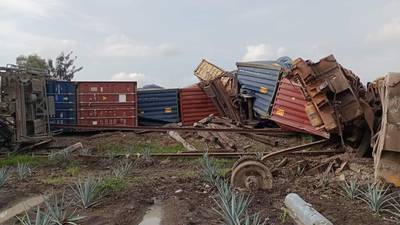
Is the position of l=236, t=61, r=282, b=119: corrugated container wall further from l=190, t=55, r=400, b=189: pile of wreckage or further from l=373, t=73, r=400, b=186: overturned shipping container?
l=373, t=73, r=400, b=186: overturned shipping container

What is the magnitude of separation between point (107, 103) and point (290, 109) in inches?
315

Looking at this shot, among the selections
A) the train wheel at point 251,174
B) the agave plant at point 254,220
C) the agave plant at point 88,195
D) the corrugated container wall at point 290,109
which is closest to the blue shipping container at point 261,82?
the corrugated container wall at point 290,109

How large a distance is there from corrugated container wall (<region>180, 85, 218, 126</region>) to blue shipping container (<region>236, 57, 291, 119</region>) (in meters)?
2.31

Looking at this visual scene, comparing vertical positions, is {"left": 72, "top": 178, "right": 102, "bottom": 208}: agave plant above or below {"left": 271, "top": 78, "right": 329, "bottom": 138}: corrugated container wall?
below

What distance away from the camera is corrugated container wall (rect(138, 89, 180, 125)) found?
2020 cm

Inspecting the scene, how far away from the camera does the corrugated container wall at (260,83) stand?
16.3 meters

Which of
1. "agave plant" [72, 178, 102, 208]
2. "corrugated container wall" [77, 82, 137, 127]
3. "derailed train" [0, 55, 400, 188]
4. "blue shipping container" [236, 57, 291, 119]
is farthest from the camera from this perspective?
"corrugated container wall" [77, 82, 137, 127]

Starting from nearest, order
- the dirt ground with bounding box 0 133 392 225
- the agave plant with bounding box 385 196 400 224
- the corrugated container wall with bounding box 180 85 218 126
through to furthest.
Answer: the agave plant with bounding box 385 196 400 224
the dirt ground with bounding box 0 133 392 225
the corrugated container wall with bounding box 180 85 218 126

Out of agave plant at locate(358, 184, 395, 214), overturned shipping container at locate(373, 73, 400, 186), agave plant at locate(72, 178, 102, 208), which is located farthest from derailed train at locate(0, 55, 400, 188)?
agave plant at locate(72, 178, 102, 208)

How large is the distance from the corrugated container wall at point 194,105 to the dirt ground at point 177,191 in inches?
333

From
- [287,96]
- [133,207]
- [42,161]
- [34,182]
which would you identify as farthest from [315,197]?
[287,96]

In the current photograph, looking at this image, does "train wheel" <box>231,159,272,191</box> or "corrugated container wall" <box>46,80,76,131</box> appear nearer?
"train wheel" <box>231,159,272,191</box>

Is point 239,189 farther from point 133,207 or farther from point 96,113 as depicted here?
point 96,113

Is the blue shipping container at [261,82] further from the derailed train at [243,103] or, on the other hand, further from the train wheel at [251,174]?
the train wheel at [251,174]
